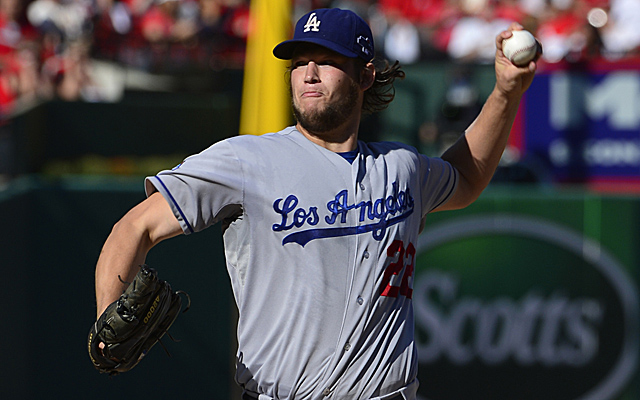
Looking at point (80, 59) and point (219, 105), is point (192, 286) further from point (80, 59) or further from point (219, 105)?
point (80, 59)

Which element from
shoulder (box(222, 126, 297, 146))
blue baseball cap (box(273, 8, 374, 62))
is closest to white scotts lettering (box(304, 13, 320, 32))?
blue baseball cap (box(273, 8, 374, 62))

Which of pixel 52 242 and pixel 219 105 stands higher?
pixel 219 105

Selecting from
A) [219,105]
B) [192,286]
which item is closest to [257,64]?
[219,105]

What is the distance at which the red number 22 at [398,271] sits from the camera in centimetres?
270

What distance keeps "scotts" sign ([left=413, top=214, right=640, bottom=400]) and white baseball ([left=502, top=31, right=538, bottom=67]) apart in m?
2.93

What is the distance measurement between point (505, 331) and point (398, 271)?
10.9 ft

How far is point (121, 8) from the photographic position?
1094 centimetres

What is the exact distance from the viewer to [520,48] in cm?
297

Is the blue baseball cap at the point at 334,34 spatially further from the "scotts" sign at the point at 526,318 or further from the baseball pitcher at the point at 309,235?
the "scotts" sign at the point at 526,318

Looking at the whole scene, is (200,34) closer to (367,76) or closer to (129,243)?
(367,76)

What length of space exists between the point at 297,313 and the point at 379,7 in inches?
376

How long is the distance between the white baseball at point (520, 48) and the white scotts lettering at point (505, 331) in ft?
9.91

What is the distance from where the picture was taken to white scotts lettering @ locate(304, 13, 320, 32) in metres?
2.70

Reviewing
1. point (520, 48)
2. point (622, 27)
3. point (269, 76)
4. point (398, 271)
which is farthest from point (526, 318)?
point (622, 27)
